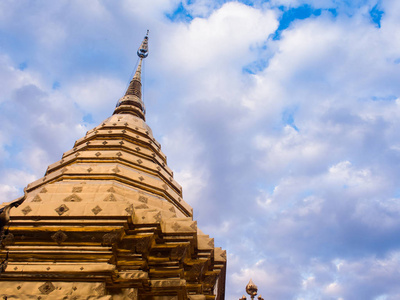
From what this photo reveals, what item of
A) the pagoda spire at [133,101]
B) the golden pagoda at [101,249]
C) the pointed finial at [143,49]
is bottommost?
the golden pagoda at [101,249]

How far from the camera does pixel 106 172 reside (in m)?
9.79

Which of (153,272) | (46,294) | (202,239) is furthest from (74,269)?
(202,239)

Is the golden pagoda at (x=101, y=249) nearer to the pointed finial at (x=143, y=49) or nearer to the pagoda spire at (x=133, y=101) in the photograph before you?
the pagoda spire at (x=133, y=101)

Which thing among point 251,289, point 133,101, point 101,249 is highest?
point 133,101

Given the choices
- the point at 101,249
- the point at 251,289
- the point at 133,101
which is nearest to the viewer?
the point at 101,249

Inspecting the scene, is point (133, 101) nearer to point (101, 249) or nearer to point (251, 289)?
point (251, 289)

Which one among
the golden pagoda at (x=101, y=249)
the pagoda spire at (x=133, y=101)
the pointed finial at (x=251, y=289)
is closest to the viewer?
the golden pagoda at (x=101, y=249)

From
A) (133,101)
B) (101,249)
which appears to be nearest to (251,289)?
(101,249)

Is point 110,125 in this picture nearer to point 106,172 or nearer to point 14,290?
point 106,172

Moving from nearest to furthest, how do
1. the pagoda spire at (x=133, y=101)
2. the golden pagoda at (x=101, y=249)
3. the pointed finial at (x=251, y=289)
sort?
the golden pagoda at (x=101, y=249) < the pointed finial at (x=251, y=289) < the pagoda spire at (x=133, y=101)

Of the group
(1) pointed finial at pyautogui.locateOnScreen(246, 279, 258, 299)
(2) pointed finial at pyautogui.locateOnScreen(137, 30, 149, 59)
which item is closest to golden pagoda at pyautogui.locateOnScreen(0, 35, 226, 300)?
(1) pointed finial at pyautogui.locateOnScreen(246, 279, 258, 299)

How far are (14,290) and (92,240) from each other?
4.97 feet

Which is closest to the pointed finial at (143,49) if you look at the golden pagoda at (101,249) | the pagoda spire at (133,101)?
the pagoda spire at (133,101)

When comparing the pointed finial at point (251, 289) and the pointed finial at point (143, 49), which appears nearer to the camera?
the pointed finial at point (251, 289)
